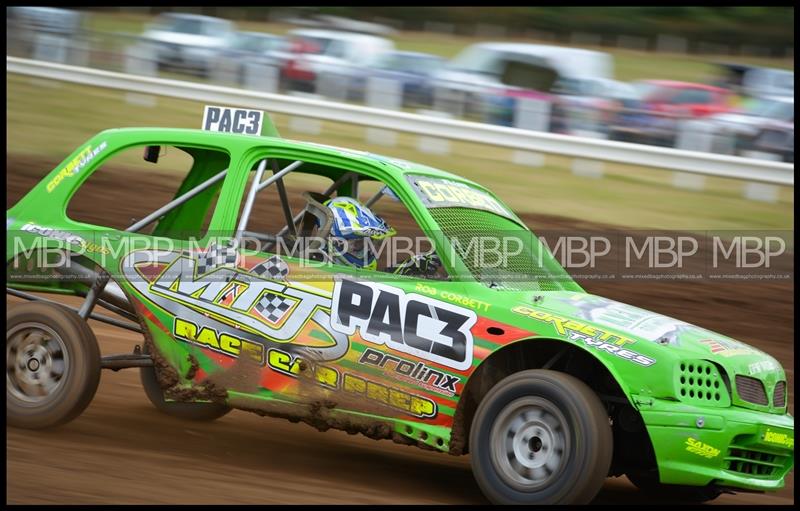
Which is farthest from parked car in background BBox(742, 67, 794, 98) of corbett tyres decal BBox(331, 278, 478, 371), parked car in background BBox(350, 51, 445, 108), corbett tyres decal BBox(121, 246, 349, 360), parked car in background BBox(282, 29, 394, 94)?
corbett tyres decal BBox(121, 246, 349, 360)

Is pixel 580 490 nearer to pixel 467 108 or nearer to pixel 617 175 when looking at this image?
pixel 617 175

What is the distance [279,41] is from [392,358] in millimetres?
15705

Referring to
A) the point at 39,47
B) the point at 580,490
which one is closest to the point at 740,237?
the point at 580,490

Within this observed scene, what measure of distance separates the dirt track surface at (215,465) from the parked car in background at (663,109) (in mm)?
8212

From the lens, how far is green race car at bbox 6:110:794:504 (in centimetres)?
541

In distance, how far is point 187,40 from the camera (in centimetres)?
2077

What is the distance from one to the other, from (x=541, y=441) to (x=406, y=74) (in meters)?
12.9

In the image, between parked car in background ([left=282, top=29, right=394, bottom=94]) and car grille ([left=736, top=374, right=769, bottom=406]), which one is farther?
parked car in background ([left=282, top=29, right=394, bottom=94])

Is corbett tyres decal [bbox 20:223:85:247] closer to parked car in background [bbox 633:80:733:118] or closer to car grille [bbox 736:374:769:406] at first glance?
car grille [bbox 736:374:769:406]

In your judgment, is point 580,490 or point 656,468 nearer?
point 580,490

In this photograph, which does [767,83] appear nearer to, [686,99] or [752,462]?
[686,99]

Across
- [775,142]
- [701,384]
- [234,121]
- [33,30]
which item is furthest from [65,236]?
[33,30]

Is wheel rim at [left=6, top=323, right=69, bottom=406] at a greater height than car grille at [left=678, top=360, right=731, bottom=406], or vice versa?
car grille at [left=678, top=360, right=731, bottom=406]

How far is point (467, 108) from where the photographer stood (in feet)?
53.2
